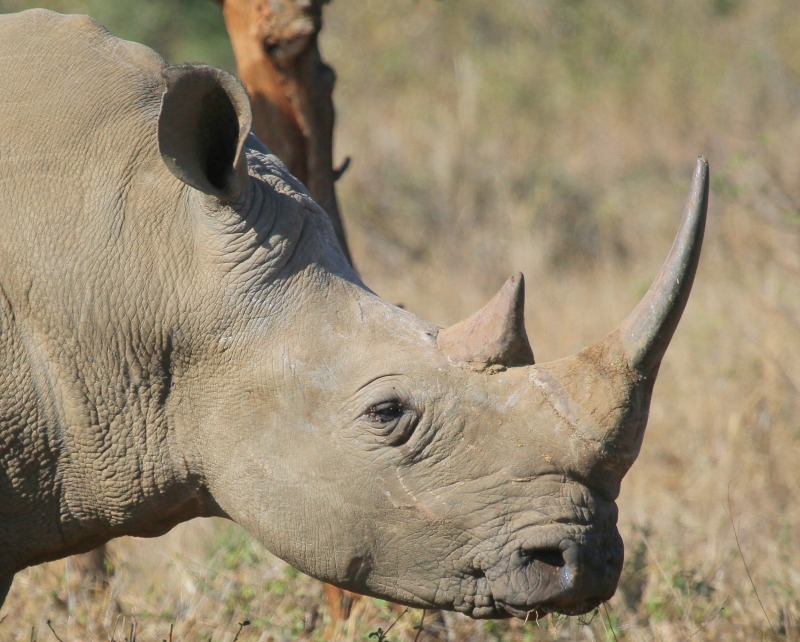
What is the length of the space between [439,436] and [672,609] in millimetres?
1995

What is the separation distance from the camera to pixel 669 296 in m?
3.31

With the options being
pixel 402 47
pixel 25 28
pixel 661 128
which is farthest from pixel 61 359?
pixel 402 47

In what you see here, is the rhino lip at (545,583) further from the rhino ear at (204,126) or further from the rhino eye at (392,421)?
the rhino ear at (204,126)

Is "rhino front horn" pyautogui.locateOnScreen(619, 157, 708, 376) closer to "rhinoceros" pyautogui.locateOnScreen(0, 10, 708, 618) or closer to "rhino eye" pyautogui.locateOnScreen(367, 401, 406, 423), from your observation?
"rhinoceros" pyautogui.locateOnScreen(0, 10, 708, 618)

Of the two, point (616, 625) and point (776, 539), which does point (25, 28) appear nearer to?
point (616, 625)

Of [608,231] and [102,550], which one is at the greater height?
[102,550]

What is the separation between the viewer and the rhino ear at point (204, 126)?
11.0 feet

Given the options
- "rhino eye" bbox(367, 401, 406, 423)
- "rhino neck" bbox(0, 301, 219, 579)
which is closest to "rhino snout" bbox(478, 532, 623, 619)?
"rhino eye" bbox(367, 401, 406, 423)

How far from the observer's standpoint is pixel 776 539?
20.3 ft

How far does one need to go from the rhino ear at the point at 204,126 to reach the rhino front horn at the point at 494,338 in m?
0.76

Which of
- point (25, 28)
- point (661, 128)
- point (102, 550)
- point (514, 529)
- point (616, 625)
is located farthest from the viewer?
point (661, 128)

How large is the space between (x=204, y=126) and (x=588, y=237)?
882 centimetres

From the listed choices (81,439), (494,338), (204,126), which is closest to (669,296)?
(494,338)

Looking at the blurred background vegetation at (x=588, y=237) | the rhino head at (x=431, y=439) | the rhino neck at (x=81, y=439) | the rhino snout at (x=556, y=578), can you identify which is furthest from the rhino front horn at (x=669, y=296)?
the rhino neck at (x=81, y=439)
